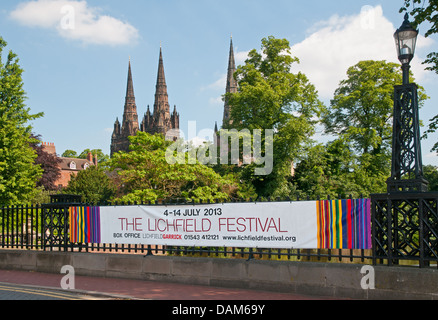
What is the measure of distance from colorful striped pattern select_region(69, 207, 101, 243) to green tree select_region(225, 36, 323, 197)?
2382 centimetres

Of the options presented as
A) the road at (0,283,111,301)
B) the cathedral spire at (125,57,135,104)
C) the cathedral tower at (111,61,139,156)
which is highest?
the cathedral spire at (125,57,135,104)

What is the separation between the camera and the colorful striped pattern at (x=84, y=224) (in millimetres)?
11734

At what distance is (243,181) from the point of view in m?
36.2

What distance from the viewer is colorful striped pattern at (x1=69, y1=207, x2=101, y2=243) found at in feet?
38.5

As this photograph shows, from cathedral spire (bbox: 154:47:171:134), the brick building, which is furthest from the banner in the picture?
cathedral spire (bbox: 154:47:171:134)

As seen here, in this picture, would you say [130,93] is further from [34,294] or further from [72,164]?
[34,294]

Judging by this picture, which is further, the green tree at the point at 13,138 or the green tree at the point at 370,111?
the green tree at the point at 370,111

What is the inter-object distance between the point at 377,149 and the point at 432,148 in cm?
2167

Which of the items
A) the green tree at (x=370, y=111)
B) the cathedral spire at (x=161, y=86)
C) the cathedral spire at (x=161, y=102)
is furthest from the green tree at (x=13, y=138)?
the cathedral spire at (x=161, y=86)

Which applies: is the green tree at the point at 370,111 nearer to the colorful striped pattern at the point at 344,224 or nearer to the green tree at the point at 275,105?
the green tree at the point at 275,105

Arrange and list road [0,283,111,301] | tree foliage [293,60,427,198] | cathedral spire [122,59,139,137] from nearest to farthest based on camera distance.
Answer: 1. road [0,283,111,301]
2. tree foliage [293,60,427,198]
3. cathedral spire [122,59,139,137]

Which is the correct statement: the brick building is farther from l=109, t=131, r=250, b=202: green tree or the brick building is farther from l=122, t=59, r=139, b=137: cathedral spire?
l=109, t=131, r=250, b=202: green tree

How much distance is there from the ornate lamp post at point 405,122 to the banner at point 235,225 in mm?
890
